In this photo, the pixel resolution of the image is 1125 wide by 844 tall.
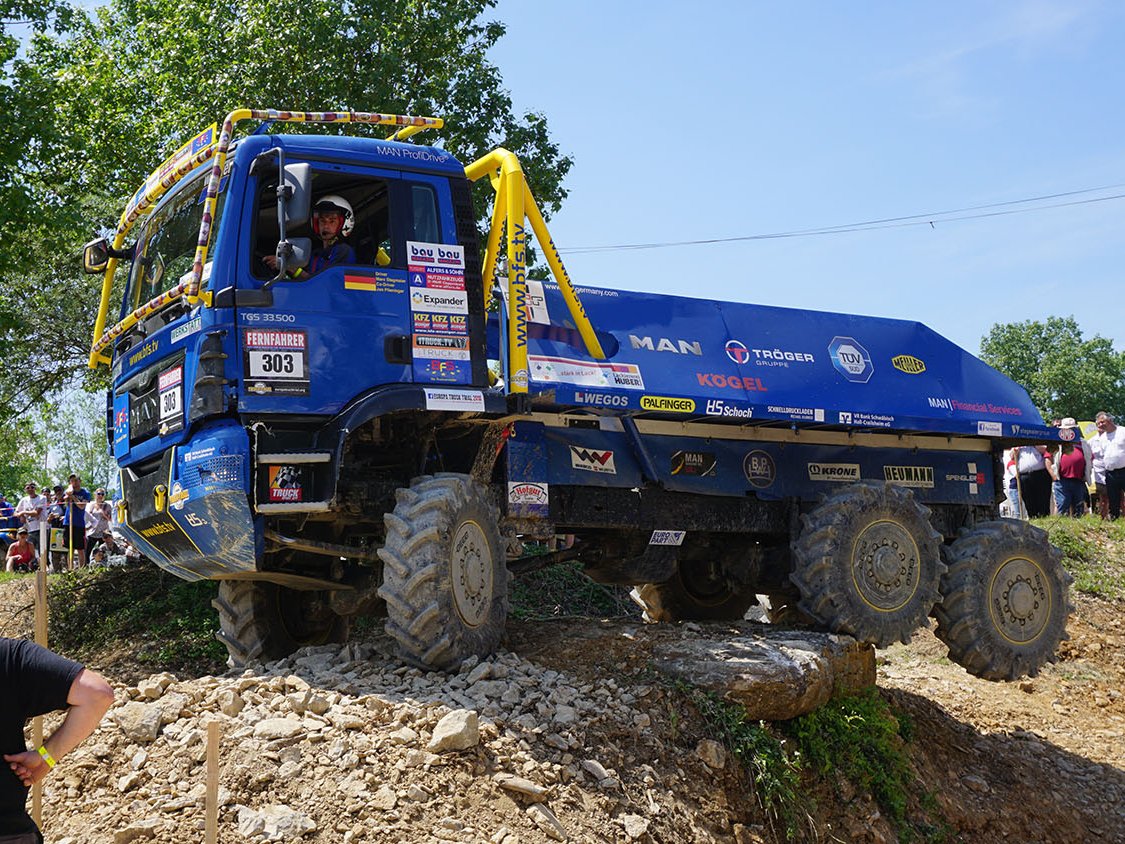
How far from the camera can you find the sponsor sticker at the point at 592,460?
9.51 metres

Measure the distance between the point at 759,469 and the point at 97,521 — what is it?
14014 mm

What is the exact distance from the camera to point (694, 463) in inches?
403

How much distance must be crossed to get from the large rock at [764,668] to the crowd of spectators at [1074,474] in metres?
9.88

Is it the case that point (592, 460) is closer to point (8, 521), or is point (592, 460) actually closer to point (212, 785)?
point (212, 785)

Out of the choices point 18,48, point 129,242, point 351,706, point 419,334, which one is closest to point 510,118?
point 18,48

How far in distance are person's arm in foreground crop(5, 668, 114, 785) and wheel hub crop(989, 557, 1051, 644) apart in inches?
347

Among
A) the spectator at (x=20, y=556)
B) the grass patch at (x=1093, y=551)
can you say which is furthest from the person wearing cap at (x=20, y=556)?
the grass patch at (x=1093, y=551)

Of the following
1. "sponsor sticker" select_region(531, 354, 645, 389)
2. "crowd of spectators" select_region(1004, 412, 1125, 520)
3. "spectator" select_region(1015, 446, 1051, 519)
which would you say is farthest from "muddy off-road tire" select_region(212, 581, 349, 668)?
"spectator" select_region(1015, 446, 1051, 519)

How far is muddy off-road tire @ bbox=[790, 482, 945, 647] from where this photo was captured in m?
10.1

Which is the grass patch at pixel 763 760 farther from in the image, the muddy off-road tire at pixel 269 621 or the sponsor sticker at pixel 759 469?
the muddy off-road tire at pixel 269 621

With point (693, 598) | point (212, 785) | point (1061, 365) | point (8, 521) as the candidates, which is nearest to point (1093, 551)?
point (693, 598)

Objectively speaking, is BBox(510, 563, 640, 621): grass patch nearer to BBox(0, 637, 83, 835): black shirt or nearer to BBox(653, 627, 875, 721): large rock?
BBox(653, 627, 875, 721): large rock

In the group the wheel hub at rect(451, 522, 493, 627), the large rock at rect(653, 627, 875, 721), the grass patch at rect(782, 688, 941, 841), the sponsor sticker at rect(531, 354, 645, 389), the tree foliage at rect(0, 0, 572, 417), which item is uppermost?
the tree foliage at rect(0, 0, 572, 417)

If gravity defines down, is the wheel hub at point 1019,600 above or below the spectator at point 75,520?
below
